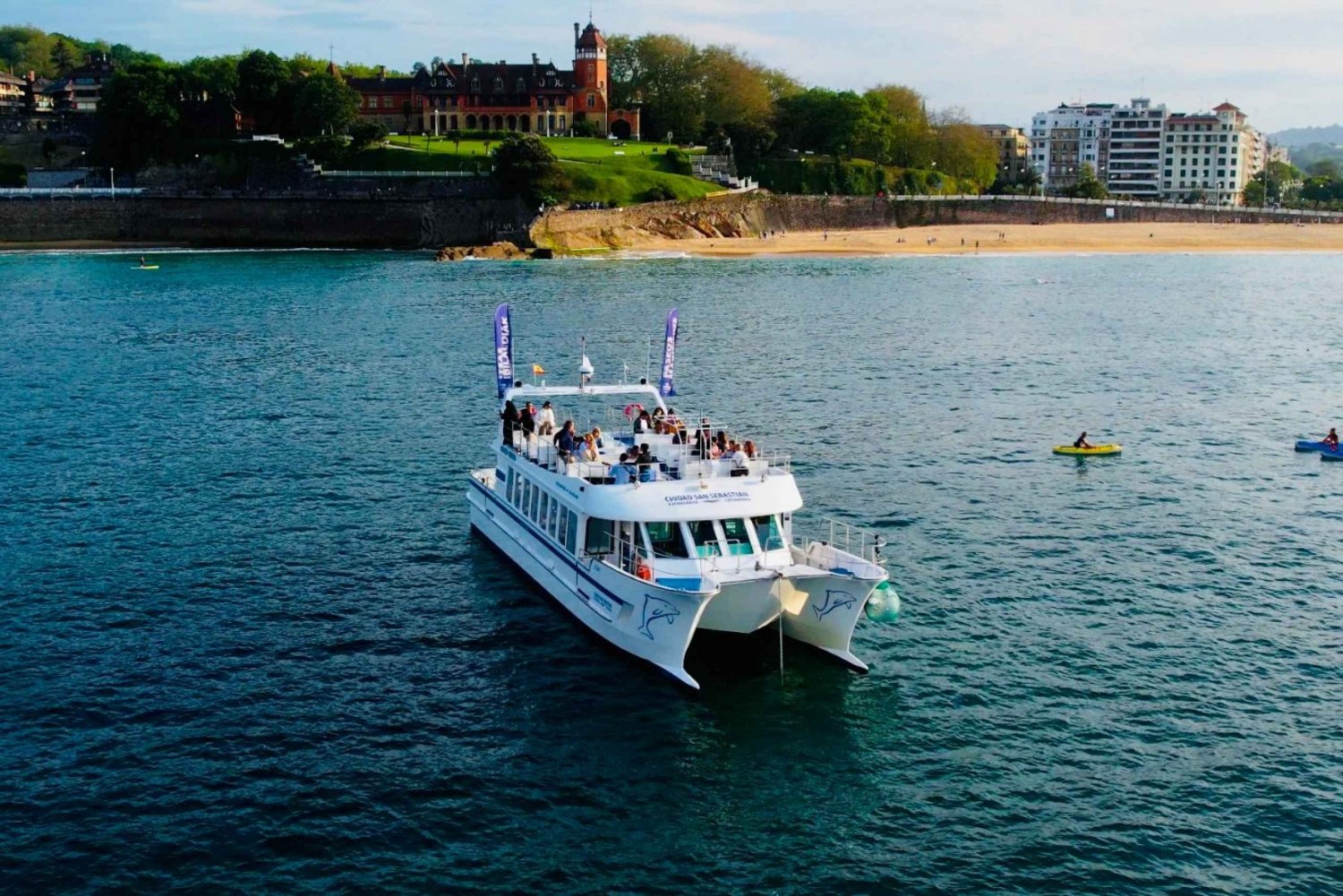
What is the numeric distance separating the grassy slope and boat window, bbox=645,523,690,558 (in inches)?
5433

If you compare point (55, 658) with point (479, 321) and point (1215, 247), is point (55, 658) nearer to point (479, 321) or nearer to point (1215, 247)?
point (479, 321)

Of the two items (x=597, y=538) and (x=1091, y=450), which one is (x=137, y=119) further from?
(x=597, y=538)

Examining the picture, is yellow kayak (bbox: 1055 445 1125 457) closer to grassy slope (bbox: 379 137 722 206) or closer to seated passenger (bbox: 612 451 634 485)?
seated passenger (bbox: 612 451 634 485)

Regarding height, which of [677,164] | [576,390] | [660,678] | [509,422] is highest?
[677,164]

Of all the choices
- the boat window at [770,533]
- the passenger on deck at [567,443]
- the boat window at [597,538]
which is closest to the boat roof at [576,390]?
the passenger on deck at [567,443]

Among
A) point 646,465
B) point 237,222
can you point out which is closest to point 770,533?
point 646,465

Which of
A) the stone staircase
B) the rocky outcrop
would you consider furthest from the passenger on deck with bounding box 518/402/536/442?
the stone staircase

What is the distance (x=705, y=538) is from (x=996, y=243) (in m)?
160

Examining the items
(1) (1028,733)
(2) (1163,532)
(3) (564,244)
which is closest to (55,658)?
(1) (1028,733)

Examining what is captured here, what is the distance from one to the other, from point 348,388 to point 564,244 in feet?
308

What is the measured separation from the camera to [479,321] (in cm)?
10044

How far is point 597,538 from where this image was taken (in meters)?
36.5

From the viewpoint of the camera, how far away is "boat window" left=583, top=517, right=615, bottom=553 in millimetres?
36188

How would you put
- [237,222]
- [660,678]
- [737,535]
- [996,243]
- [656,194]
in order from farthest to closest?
1. [996,243]
2. [237,222]
3. [656,194]
4. [737,535]
5. [660,678]
